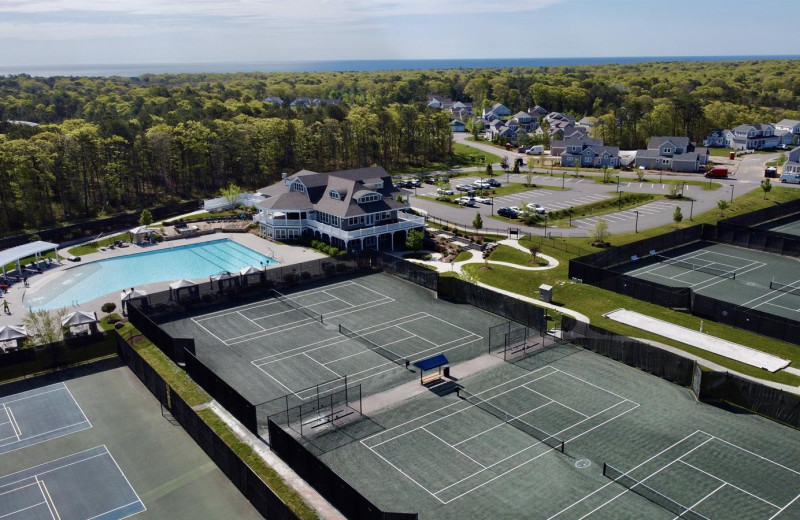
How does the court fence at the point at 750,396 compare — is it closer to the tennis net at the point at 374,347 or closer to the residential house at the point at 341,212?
the tennis net at the point at 374,347

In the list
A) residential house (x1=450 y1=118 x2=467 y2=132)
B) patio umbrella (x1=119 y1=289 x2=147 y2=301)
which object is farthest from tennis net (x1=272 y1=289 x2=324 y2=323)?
residential house (x1=450 y1=118 x2=467 y2=132)

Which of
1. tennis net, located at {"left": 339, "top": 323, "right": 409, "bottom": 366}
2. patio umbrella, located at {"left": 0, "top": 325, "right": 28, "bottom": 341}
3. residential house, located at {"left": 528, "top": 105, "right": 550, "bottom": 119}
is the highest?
residential house, located at {"left": 528, "top": 105, "right": 550, "bottom": 119}

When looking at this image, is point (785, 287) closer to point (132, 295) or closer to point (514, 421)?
point (514, 421)

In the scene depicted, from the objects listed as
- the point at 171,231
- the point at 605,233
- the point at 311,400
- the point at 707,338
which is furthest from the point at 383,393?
the point at 171,231

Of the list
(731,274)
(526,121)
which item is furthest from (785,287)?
(526,121)

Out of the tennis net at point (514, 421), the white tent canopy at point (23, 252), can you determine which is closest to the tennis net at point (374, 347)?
the tennis net at point (514, 421)

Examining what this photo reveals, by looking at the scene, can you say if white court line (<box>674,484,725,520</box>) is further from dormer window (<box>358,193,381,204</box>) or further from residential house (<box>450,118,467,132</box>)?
residential house (<box>450,118,467,132</box>)
